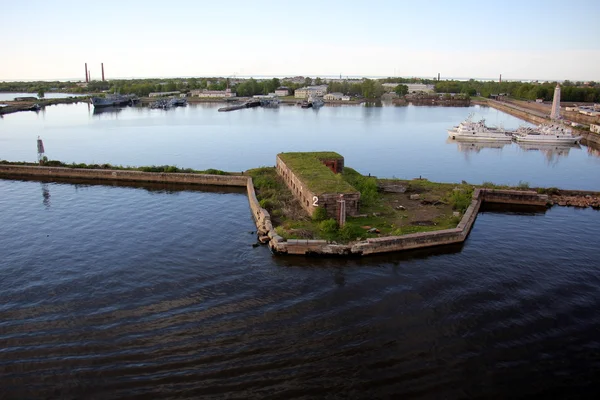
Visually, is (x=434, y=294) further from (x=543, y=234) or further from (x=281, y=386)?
(x=543, y=234)

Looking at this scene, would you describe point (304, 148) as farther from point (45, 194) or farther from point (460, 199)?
point (45, 194)

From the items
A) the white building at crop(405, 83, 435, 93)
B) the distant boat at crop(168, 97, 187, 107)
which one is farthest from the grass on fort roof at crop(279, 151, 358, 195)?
the white building at crop(405, 83, 435, 93)

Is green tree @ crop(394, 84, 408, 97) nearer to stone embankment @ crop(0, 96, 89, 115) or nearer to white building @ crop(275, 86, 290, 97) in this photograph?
white building @ crop(275, 86, 290, 97)

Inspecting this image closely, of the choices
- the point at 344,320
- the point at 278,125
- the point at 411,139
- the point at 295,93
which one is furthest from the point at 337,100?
the point at 344,320

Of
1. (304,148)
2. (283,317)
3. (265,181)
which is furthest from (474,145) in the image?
(283,317)

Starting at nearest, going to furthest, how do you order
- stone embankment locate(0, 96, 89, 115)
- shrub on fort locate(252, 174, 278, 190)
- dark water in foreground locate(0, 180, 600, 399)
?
dark water in foreground locate(0, 180, 600, 399) → shrub on fort locate(252, 174, 278, 190) → stone embankment locate(0, 96, 89, 115)
